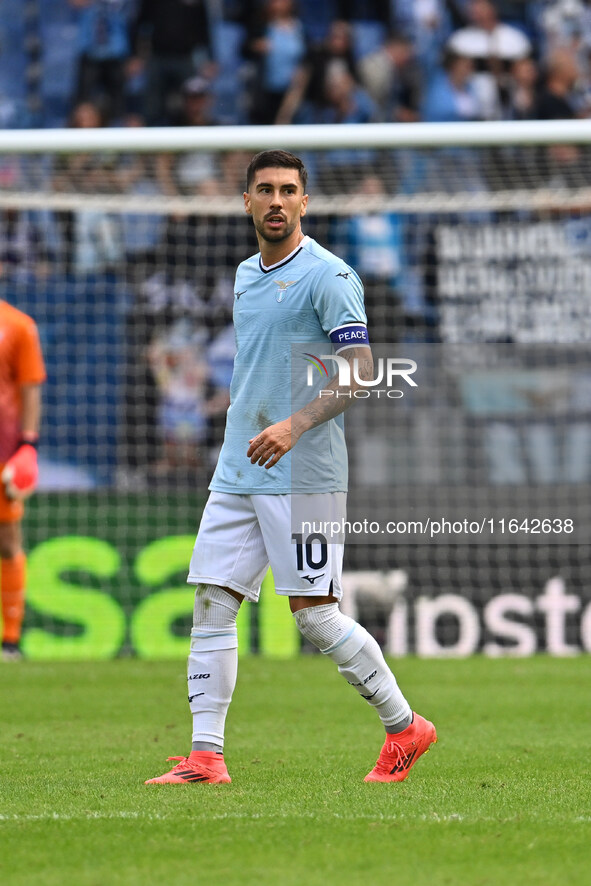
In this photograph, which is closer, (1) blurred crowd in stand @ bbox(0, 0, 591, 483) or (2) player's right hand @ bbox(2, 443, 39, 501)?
(2) player's right hand @ bbox(2, 443, 39, 501)

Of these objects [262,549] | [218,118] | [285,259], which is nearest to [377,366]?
[285,259]

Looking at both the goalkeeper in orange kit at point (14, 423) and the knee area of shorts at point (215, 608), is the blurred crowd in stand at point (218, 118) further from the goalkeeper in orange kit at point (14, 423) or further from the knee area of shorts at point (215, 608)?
the knee area of shorts at point (215, 608)

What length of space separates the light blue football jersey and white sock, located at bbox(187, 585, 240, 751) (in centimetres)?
41

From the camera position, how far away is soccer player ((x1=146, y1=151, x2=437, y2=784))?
15.0ft

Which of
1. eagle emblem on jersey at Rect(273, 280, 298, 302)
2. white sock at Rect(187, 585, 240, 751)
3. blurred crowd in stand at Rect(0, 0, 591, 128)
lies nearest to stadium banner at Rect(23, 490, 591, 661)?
white sock at Rect(187, 585, 240, 751)

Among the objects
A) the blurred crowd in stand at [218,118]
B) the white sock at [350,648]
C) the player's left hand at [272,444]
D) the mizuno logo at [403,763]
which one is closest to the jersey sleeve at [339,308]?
the player's left hand at [272,444]

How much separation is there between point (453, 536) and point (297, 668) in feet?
6.12

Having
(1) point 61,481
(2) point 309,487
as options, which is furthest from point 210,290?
(2) point 309,487

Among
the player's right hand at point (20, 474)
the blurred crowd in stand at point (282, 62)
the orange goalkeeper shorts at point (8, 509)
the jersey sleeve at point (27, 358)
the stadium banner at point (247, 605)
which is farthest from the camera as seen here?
the blurred crowd in stand at point (282, 62)

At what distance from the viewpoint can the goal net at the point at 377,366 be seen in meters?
9.51

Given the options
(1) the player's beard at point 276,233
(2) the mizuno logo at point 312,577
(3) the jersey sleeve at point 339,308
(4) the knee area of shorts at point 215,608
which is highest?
(1) the player's beard at point 276,233

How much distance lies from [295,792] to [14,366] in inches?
193

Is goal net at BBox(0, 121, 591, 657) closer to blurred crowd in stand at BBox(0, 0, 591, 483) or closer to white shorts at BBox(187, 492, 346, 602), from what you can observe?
blurred crowd in stand at BBox(0, 0, 591, 483)

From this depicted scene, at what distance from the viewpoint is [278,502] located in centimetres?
459
